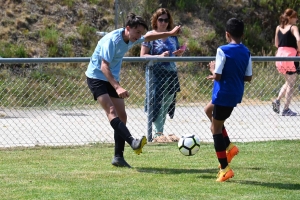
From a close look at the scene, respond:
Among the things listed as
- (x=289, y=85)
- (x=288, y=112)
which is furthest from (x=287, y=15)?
(x=288, y=112)

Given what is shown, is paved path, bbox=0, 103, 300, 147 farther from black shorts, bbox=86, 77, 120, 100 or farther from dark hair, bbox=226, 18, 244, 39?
dark hair, bbox=226, 18, 244, 39

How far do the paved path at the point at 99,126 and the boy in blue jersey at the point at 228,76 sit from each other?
3.43 meters

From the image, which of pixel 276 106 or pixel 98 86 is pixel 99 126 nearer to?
pixel 276 106

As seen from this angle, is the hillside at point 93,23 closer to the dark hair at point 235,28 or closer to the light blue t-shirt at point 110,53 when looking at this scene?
the light blue t-shirt at point 110,53

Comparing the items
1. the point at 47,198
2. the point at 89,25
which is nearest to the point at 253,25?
the point at 89,25

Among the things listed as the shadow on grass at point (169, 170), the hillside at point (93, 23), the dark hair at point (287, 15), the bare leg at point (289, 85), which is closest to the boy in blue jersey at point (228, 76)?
the shadow on grass at point (169, 170)

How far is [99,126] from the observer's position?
37.3 ft

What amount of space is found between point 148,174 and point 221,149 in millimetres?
843

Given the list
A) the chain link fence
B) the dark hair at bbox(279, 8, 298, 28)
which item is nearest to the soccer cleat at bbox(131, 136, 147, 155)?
the chain link fence

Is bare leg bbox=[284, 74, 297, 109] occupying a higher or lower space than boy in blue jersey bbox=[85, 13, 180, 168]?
lower

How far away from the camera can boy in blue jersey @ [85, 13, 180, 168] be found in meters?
7.30

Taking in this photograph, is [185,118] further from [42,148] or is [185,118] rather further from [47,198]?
[47,198]

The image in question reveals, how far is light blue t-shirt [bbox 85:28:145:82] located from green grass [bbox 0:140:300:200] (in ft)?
3.48

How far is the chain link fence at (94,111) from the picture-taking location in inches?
418
